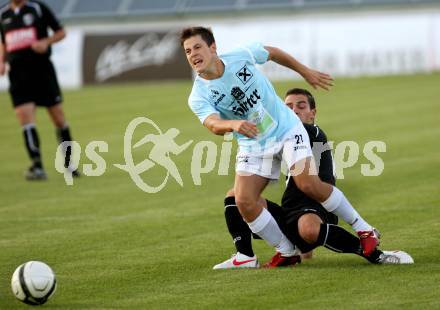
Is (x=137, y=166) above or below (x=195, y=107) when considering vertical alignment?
below

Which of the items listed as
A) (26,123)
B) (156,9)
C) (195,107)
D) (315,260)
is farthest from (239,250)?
(156,9)

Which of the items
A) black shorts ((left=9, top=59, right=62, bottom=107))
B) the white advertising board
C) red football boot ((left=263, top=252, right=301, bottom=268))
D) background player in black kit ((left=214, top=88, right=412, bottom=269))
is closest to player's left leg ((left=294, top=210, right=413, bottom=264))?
background player in black kit ((left=214, top=88, right=412, bottom=269))

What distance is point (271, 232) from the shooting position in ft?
26.2

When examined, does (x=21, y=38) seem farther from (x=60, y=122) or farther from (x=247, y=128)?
(x=247, y=128)

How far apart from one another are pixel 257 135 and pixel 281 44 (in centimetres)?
2121

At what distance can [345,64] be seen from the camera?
92.7ft

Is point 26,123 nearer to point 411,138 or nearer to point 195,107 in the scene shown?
point 411,138

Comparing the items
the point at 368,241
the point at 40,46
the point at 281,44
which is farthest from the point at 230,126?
the point at 281,44

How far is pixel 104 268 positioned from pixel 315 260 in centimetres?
171

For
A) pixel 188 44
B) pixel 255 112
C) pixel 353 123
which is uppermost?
pixel 188 44

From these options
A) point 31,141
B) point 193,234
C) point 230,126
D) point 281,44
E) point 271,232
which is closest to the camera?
point 230,126

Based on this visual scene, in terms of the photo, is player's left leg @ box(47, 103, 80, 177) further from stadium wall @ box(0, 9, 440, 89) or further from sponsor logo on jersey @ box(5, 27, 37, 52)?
stadium wall @ box(0, 9, 440, 89)

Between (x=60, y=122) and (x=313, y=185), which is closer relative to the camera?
(x=313, y=185)

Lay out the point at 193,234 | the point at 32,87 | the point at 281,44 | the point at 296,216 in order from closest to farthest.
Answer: the point at 296,216, the point at 193,234, the point at 32,87, the point at 281,44
